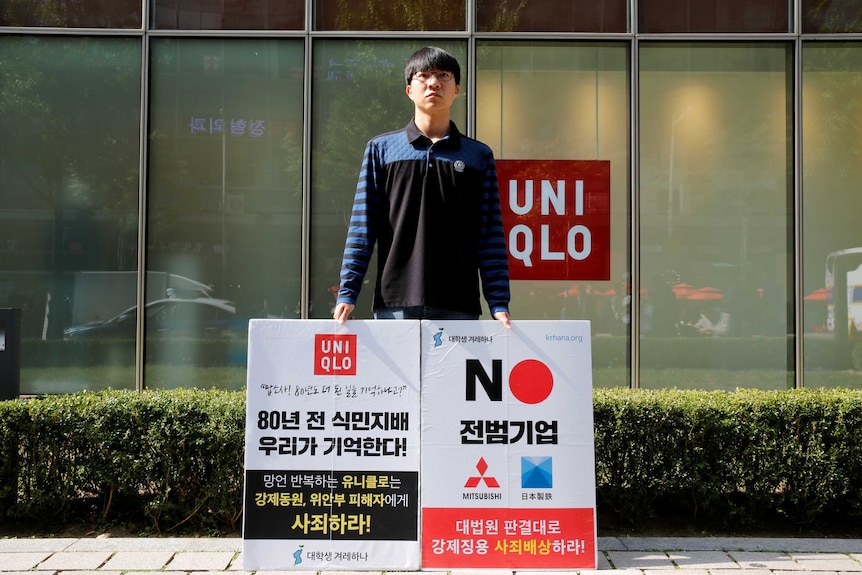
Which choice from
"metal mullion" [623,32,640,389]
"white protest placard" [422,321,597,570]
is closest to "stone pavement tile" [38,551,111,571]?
"white protest placard" [422,321,597,570]

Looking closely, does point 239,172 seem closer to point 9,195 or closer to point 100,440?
point 9,195

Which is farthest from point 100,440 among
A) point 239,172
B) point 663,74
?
point 663,74

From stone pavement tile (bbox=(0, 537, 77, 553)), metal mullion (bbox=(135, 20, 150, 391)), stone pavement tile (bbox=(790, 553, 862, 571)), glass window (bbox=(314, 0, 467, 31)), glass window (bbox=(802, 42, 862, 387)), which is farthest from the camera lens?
glass window (bbox=(802, 42, 862, 387))

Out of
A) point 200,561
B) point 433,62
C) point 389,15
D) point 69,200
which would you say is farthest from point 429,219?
point 69,200

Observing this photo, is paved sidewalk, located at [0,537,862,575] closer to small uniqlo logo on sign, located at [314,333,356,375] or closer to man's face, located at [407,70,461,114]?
small uniqlo logo on sign, located at [314,333,356,375]

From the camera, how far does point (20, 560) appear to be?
13.6 ft

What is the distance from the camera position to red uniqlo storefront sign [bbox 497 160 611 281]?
7.61 m

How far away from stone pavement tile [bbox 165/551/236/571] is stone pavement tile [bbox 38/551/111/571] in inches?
14.3

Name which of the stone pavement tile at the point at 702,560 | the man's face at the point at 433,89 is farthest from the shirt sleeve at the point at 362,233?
the stone pavement tile at the point at 702,560

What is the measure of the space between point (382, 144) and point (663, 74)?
4443mm

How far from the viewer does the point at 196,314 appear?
7633 mm

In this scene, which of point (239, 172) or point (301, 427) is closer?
point (301, 427)

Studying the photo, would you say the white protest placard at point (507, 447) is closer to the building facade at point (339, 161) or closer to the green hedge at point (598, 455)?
the green hedge at point (598, 455)

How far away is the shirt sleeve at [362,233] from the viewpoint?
162 inches
